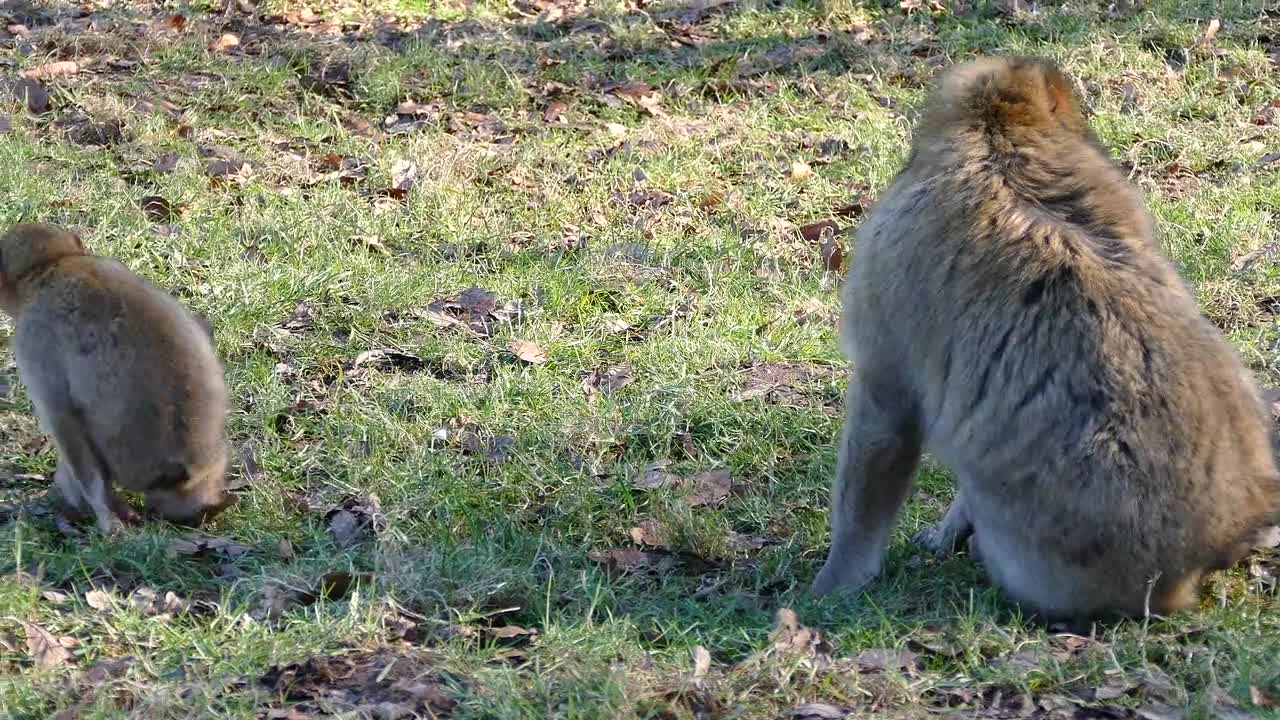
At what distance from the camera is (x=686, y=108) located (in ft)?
31.9

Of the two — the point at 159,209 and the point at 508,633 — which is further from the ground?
the point at 508,633

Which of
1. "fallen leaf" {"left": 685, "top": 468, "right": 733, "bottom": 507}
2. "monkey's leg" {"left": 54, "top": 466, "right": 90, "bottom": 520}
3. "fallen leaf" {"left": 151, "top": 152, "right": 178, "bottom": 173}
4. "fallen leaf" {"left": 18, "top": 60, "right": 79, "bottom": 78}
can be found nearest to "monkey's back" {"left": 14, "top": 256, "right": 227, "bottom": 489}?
"monkey's leg" {"left": 54, "top": 466, "right": 90, "bottom": 520}

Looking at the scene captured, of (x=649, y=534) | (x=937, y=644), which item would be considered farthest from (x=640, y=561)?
(x=937, y=644)

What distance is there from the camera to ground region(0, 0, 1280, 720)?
158 inches

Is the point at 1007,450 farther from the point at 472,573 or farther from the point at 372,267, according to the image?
the point at 372,267

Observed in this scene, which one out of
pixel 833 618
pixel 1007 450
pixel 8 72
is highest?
pixel 1007 450

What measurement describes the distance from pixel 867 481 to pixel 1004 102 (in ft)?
3.88

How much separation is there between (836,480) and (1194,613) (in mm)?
1088

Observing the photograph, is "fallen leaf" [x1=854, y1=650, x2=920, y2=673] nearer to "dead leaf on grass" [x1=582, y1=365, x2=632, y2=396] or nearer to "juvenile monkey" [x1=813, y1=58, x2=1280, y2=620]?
"juvenile monkey" [x1=813, y1=58, x2=1280, y2=620]

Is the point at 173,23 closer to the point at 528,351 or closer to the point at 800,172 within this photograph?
the point at 800,172

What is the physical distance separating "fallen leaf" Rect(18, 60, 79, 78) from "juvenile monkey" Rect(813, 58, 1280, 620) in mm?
6560

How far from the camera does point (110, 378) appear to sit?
186 inches

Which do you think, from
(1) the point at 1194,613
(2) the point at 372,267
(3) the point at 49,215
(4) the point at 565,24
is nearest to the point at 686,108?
(4) the point at 565,24

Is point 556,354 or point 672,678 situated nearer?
point 672,678
